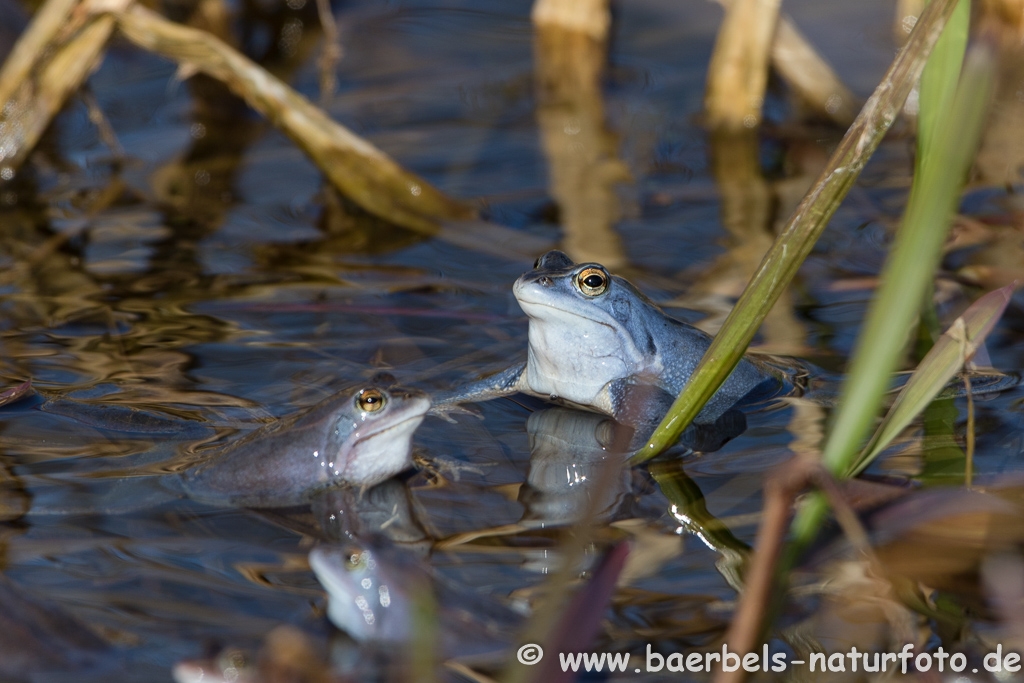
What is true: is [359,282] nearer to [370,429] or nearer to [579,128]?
[370,429]

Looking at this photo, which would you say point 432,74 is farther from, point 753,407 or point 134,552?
point 134,552

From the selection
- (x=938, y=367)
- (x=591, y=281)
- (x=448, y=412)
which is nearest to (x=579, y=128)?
(x=591, y=281)

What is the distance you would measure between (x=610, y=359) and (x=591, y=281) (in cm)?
36

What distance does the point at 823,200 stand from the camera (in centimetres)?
270

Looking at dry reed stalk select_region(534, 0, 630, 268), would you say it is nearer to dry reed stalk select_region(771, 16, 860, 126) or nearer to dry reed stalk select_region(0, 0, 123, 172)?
dry reed stalk select_region(771, 16, 860, 126)

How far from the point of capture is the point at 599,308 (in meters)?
3.98

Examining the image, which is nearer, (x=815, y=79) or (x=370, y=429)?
(x=370, y=429)

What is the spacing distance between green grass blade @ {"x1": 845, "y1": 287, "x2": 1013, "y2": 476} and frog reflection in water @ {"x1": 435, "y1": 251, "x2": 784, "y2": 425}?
130cm

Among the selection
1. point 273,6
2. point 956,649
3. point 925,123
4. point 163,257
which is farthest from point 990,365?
point 273,6

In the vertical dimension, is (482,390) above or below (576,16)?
below

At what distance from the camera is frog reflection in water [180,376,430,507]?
130 inches

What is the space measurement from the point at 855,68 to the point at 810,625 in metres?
6.28

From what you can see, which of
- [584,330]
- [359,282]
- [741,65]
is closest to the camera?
[584,330]

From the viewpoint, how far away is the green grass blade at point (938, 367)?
2582mm
